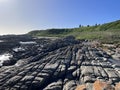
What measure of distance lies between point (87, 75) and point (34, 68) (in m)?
9.71

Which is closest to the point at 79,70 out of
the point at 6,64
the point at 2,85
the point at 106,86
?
the point at 106,86

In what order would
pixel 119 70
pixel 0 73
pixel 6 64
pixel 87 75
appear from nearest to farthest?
pixel 87 75
pixel 0 73
pixel 119 70
pixel 6 64

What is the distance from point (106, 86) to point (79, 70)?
11473mm

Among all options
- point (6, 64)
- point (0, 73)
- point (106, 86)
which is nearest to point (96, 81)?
point (106, 86)

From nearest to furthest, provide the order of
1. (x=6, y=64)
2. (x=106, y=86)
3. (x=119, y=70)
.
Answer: (x=106, y=86) < (x=119, y=70) < (x=6, y=64)

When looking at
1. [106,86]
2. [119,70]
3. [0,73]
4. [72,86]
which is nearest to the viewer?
[106,86]

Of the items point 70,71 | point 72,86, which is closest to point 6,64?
point 70,71

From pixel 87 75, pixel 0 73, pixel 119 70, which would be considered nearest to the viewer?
pixel 87 75

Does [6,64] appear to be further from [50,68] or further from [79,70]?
[79,70]

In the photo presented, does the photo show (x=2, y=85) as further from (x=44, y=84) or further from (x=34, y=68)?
(x=34, y=68)

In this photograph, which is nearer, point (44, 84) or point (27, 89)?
point (27, 89)

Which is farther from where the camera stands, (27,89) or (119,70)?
(119,70)

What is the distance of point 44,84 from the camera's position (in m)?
33.0

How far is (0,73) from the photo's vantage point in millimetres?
38656
